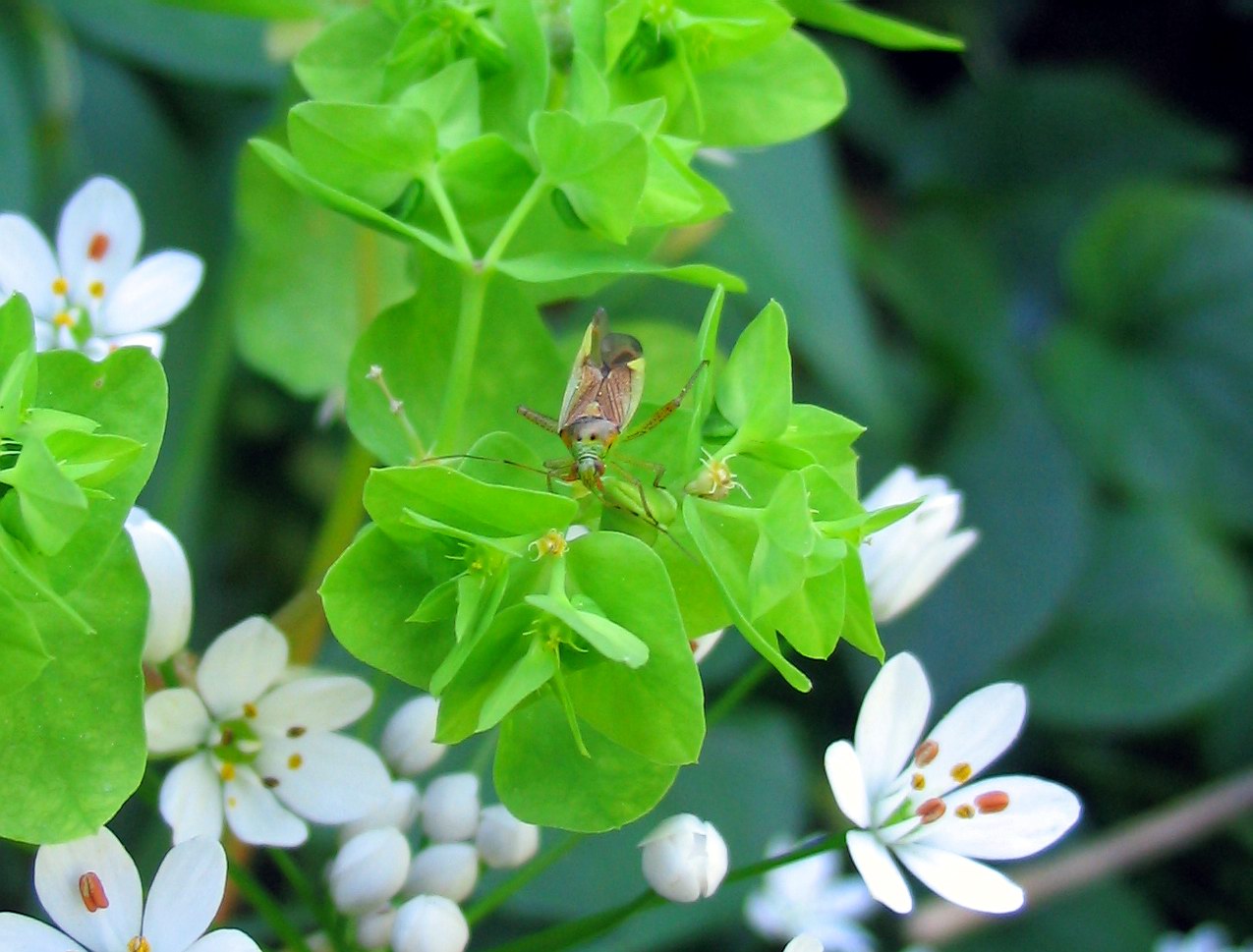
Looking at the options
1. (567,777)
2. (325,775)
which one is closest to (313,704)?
(325,775)

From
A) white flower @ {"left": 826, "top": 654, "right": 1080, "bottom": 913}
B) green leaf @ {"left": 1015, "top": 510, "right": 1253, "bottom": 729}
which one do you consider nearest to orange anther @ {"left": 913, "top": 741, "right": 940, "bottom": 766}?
white flower @ {"left": 826, "top": 654, "right": 1080, "bottom": 913}

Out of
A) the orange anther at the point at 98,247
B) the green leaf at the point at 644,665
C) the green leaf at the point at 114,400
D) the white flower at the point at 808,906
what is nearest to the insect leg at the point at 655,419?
the green leaf at the point at 644,665

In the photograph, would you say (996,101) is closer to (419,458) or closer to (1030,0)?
(1030,0)

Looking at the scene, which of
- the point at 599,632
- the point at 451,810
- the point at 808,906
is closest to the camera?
the point at 599,632

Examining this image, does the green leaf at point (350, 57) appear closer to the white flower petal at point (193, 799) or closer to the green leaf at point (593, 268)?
the green leaf at point (593, 268)

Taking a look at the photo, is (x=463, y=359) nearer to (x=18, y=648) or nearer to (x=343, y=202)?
(x=343, y=202)
